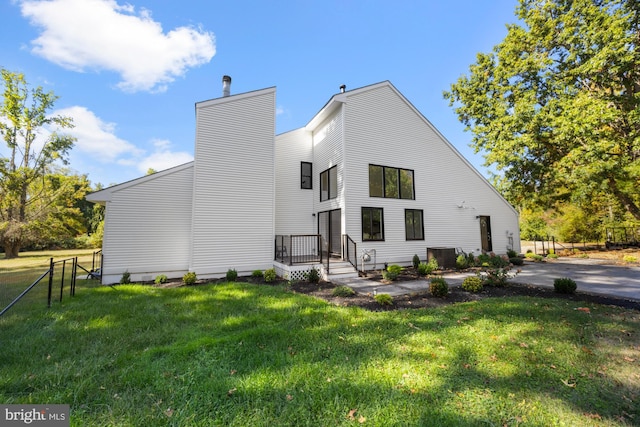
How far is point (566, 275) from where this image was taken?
8781 millimetres

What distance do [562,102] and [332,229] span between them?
12200 mm

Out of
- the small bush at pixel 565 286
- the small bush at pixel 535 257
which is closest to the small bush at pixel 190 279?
the small bush at pixel 565 286

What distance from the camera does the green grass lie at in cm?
231

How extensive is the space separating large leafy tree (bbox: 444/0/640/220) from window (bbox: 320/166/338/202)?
9367mm

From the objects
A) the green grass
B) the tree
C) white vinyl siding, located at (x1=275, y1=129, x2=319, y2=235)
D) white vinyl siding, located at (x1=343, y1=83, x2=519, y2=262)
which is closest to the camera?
the green grass

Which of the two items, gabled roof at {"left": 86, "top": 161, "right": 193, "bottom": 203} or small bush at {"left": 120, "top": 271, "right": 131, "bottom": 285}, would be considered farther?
gabled roof at {"left": 86, "top": 161, "right": 193, "bottom": 203}

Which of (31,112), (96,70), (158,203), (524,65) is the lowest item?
(158,203)

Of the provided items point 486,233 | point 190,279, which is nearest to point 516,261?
point 486,233

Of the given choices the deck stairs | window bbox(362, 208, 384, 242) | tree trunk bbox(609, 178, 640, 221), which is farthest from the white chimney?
tree trunk bbox(609, 178, 640, 221)

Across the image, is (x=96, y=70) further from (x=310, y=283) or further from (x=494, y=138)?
(x=494, y=138)

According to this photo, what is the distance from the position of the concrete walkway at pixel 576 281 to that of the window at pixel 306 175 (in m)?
5.51

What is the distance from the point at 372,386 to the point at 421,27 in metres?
13.3

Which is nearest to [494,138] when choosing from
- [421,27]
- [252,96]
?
[421,27]

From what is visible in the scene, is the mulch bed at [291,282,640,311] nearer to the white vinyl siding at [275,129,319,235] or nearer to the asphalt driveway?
the asphalt driveway
